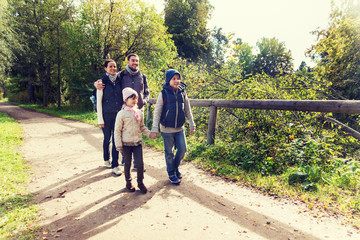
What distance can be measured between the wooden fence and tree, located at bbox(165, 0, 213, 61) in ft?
76.5

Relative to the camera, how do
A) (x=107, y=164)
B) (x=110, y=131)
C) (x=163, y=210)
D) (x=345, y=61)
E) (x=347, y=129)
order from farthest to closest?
(x=345, y=61), (x=107, y=164), (x=110, y=131), (x=347, y=129), (x=163, y=210)

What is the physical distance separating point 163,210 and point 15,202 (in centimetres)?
220

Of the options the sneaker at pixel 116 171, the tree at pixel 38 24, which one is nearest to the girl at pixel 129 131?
the sneaker at pixel 116 171

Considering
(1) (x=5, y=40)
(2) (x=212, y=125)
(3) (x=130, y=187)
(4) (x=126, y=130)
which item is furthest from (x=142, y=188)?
(1) (x=5, y=40)

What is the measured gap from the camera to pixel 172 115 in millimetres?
3727

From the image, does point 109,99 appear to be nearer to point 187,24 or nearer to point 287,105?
point 287,105

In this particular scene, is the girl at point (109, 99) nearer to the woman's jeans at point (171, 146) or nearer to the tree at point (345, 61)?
the woman's jeans at point (171, 146)

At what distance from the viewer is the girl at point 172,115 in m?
3.73

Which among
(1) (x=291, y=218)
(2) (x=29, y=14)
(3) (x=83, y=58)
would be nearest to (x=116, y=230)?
(1) (x=291, y=218)

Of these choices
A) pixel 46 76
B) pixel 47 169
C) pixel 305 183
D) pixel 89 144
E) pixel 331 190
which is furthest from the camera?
pixel 46 76

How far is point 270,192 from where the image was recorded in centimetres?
346

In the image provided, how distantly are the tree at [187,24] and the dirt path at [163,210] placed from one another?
2522 cm

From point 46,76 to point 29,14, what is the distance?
640cm

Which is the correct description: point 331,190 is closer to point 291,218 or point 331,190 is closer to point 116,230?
point 291,218
